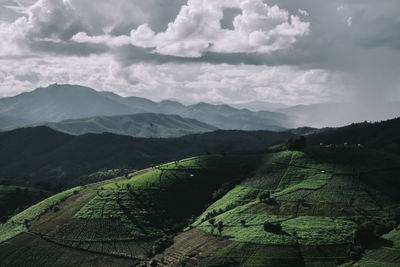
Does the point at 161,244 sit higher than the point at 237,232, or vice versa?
the point at 237,232

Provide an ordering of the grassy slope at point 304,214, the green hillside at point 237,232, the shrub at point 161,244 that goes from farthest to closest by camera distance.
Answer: the shrub at point 161,244, the grassy slope at point 304,214, the green hillside at point 237,232

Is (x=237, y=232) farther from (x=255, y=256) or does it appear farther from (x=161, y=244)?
(x=161, y=244)

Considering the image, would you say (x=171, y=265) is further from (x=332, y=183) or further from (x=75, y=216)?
(x=332, y=183)

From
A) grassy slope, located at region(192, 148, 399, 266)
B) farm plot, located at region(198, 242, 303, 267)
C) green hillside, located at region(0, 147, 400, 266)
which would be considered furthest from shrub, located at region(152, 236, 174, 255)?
farm plot, located at region(198, 242, 303, 267)

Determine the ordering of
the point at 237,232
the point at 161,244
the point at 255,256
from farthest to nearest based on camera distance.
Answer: the point at 161,244
the point at 237,232
the point at 255,256

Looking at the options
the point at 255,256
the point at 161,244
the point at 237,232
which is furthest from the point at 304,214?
the point at 161,244

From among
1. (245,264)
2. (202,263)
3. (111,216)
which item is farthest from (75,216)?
(245,264)

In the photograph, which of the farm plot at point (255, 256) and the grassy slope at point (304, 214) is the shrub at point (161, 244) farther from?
the farm plot at point (255, 256)

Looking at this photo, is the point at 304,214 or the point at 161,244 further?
the point at 304,214

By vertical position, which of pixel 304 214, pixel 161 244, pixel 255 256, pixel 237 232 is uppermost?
pixel 304 214

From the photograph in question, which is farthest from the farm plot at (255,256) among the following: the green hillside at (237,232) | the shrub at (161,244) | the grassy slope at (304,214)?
the shrub at (161,244)

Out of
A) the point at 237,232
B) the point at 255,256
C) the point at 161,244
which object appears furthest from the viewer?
the point at 161,244
